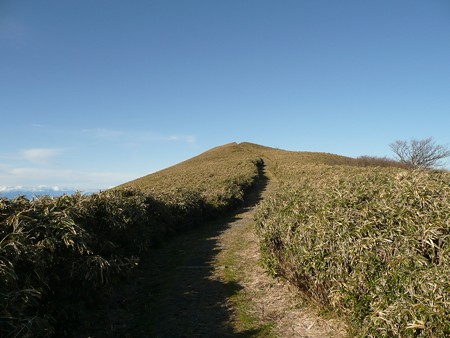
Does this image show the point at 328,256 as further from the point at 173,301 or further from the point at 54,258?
the point at 54,258

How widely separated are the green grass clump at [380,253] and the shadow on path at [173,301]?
2043 mm

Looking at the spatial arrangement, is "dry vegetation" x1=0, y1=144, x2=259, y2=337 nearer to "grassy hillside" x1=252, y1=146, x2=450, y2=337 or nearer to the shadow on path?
the shadow on path

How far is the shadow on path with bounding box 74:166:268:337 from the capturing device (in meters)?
6.71

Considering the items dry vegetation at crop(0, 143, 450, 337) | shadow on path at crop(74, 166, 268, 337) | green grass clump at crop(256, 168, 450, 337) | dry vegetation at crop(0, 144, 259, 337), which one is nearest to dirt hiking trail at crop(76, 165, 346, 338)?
shadow on path at crop(74, 166, 268, 337)

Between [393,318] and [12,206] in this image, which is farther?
[12,206]

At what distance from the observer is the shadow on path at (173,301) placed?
6.71 meters

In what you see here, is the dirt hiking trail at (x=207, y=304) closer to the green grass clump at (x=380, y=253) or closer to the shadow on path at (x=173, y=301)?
the shadow on path at (x=173, y=301)

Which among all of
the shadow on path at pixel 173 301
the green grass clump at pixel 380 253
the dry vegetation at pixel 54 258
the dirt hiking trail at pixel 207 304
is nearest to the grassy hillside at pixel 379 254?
the green grass clump at pixel 380 253

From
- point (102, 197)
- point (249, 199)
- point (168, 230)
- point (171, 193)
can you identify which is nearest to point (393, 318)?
point (102, 197)

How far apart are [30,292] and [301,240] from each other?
5.10m

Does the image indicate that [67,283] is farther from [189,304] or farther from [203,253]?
[203,253]

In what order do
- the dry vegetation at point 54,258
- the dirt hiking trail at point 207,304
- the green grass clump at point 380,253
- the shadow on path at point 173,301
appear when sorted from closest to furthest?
the green grass clump at point 380,253
the dry vegetation at point 54,258
the dirt hiking trail at point 207,304
the shadow on path at point 173,301

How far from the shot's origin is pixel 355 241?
18.2 feet

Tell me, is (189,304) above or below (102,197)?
below
